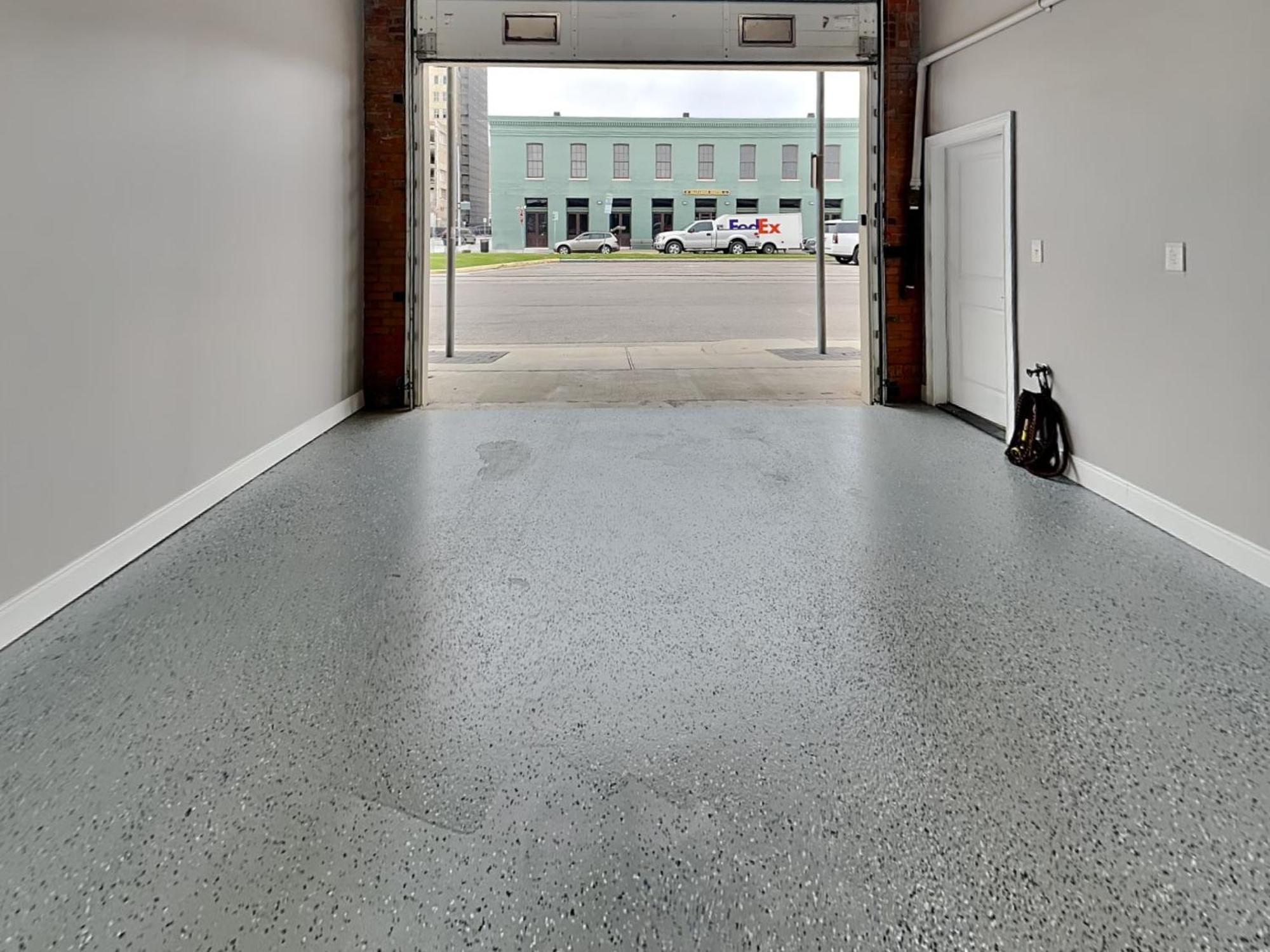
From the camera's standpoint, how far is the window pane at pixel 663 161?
32.4 metres

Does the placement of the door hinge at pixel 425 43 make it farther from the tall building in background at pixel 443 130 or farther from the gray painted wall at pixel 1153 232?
the gray painted wall at pixel 1153 232

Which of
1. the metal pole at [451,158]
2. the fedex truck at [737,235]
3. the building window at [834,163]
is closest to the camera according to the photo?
the metal pole at [451,158]

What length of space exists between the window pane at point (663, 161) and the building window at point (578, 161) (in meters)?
2.67

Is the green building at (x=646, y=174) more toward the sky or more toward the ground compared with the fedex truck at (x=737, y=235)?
more toward the sky

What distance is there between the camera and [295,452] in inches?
209

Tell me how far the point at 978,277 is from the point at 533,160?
94.4ft

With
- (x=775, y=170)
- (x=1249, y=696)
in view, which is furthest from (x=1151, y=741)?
(x=775, y=170)

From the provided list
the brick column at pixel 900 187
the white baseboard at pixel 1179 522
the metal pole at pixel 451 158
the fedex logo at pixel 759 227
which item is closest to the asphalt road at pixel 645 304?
the metal pole at pixel 451 158

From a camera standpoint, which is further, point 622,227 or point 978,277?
point 622,227

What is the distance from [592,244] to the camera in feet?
104

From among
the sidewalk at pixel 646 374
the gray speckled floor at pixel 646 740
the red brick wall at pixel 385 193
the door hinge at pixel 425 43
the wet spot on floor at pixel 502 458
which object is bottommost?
the gray speckled floor at pixel 646 740

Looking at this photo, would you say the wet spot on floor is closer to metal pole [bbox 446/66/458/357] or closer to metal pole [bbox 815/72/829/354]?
metal pole [bbox 446/66/458/357]

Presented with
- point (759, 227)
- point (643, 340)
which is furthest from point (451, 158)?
point (759, 227)

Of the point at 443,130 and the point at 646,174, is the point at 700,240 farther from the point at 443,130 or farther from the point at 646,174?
the point at 443,130
